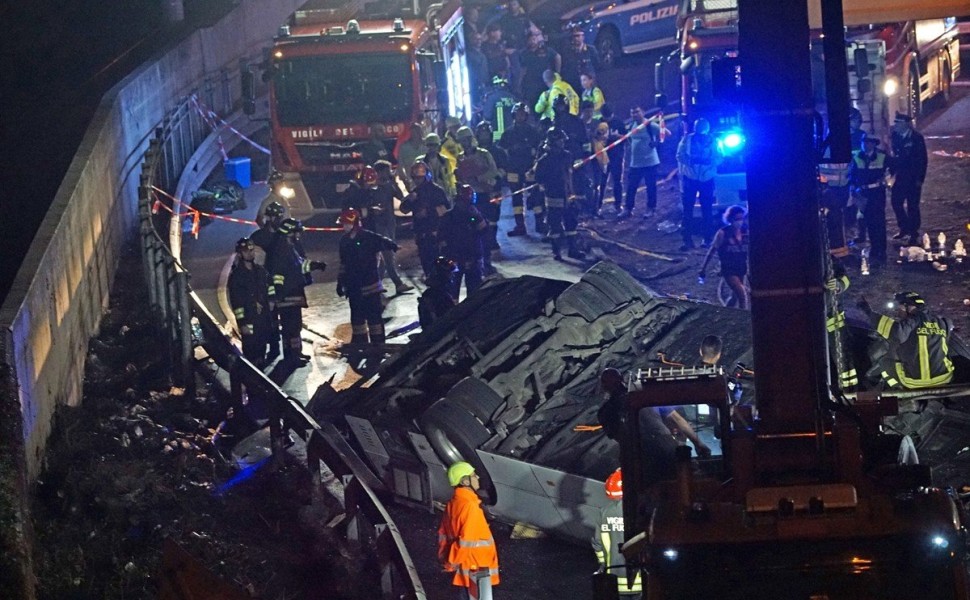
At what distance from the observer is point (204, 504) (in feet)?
38.0

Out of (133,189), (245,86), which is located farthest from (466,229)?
(245,86)

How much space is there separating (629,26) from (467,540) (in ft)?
64.1

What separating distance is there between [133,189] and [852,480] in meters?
14.1

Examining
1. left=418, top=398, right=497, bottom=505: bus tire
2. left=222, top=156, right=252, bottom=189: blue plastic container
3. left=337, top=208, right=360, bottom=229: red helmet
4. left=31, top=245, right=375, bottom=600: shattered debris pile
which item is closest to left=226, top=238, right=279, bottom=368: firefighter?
left=337, top=208, right=360, bottom=229: red helmet

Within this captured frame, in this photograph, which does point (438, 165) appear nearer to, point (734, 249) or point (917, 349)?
point (734, 249)

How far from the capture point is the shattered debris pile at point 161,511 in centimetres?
1022

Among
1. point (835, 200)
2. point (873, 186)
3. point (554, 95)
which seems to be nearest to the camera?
point (835, 200)

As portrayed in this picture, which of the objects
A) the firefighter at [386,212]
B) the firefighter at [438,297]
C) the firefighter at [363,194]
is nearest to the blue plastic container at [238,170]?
the firefighter at [386,212]

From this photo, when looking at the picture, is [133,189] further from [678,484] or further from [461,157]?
[678,484]

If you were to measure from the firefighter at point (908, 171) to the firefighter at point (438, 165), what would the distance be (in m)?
5.59

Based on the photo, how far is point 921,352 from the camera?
36.4ft

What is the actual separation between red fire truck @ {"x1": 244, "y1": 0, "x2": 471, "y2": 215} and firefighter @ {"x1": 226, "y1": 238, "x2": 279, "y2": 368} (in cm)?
633

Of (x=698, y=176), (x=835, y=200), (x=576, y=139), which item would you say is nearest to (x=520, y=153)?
(x=576, y=139)

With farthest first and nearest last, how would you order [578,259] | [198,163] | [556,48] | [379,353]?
1. [556,48]
2. [198,163]
3. [578,259]
4. [379,353]
